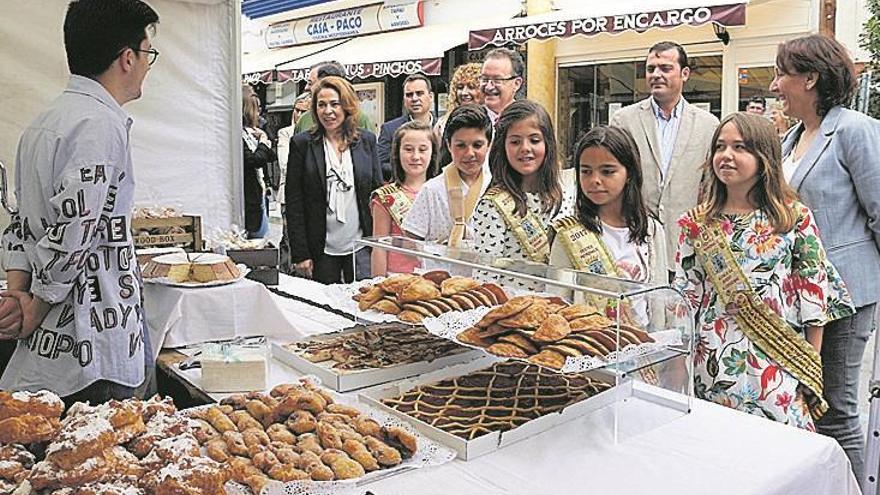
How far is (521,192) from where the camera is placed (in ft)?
9.19

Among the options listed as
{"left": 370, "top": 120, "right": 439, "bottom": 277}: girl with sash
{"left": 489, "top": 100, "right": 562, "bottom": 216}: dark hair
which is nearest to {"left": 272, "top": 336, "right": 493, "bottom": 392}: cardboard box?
{"left": 489, "top": 100, "right": 562, "bottom": 216}: dark hair

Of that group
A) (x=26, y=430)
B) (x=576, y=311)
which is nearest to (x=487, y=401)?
(x=576, y=311)

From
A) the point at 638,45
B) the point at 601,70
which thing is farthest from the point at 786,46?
the point at 601,70

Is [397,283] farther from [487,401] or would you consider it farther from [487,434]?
[487,434]

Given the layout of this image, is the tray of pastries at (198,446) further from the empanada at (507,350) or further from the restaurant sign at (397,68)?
the restaurant sign at (397,68)

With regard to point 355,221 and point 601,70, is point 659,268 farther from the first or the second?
point 601,70

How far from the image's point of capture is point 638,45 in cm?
799

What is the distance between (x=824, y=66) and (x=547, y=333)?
1.97 m

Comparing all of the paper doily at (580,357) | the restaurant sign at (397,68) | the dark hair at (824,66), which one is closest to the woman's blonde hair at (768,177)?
the dark hair at (824,66)

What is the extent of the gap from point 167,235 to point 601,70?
6.27 m

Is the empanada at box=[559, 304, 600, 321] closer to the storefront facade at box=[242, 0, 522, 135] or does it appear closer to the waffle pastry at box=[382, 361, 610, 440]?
the waffle pastry at box=[382, 361, 610, 440]

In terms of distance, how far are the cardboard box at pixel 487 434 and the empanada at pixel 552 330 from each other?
0.62ft

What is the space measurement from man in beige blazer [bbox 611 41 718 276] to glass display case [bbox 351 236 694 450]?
6.50 ft

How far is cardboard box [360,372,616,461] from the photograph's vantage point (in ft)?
5.54
